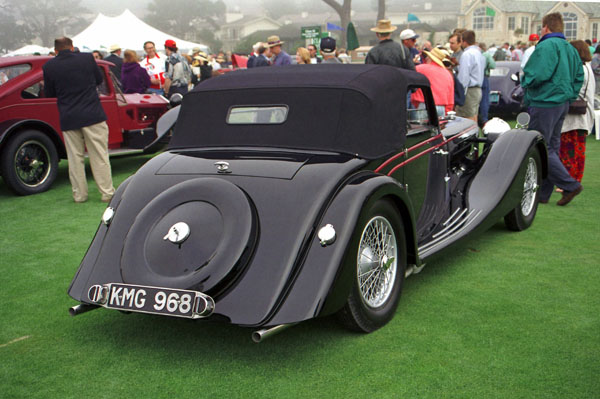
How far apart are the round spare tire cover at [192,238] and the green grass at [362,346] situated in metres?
0.51

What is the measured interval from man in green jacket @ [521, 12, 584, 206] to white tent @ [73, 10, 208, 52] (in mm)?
23403

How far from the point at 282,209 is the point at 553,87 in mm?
4327

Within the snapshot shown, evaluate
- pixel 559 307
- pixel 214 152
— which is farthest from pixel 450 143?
pixel 214 152

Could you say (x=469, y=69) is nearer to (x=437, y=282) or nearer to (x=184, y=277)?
(x=437, y=282)

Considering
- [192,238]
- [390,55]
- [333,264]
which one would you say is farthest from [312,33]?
[333,264]

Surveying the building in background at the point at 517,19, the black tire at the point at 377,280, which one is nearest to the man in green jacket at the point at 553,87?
the black tire at the point at 377,280

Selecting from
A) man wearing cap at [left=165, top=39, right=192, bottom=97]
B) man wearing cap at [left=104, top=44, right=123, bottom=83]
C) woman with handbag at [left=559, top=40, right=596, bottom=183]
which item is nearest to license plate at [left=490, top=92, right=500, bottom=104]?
man wearing cap at [left=165, top=39, right=192, bottom=97]

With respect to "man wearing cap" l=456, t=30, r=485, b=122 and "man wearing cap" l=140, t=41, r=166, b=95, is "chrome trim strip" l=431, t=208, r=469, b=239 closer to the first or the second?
"man wearing cap" l=456, t=30, r=485, b=122

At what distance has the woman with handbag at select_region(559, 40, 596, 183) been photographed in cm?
701

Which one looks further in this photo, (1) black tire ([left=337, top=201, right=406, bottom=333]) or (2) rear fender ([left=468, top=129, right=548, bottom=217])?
(2) rear fender ([left=468, top=129, right=548, bottom=217])

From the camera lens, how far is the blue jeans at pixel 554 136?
6.68 m

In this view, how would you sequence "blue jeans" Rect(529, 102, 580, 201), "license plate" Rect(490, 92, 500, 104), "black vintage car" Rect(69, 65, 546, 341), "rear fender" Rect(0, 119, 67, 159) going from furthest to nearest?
"license plate" Rect(490, 92, 500, 104), "rear fender" Rect(0, 119, 67, 159), "blue jeans" Rect(529, 102, 580, 201), "black vintage car" Rect(69, 65, 546, 341)

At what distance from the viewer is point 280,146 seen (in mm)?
4098

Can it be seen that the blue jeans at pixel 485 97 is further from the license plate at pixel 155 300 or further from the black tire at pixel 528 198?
the license plate at pixel 155 300
